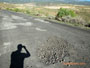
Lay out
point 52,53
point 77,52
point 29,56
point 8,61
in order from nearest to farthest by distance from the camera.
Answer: point 8,61, point 29,56, point 52,53, point 77,52

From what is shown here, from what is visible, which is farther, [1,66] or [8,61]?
[8,61]

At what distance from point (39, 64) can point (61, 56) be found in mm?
1370

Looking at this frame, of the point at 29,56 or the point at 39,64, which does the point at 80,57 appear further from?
the point at 29,56

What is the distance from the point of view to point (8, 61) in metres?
4.52

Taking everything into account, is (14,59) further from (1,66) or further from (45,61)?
(45,61)

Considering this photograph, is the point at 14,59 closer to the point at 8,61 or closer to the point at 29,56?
the point at 8,61

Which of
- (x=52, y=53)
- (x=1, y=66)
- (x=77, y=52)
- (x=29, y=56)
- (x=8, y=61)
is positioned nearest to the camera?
(x=1, y=66)

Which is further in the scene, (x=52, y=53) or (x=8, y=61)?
(x=52, y=53)

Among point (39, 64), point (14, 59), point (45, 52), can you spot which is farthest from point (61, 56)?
point (14, 59)

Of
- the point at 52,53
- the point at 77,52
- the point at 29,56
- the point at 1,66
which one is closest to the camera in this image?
the point at 1,66

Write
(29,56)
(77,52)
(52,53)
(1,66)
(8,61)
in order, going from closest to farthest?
(1,66)
(8,61)
(29,56)
(52,53)
(77,52)

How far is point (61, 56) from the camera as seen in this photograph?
518cm

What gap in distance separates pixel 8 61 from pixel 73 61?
3.11 metres

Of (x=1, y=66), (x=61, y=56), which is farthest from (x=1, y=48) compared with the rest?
(x=61, y=56)
